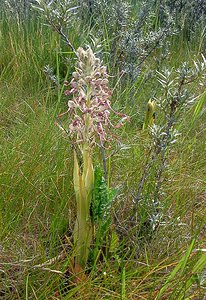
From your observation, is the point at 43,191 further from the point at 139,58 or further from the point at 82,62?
the point at 139,58

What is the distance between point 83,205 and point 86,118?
0.81 feet

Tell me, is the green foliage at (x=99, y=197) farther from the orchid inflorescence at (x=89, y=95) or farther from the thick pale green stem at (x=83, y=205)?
the orchid inflorescence at (x=89, y=95)

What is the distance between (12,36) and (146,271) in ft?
7.74

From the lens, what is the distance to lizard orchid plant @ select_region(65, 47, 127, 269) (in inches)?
47.3

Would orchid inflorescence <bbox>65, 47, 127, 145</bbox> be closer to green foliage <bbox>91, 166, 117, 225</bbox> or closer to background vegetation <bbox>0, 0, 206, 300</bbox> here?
green foliage <bbox>91, 166, 117, 225</bbox>

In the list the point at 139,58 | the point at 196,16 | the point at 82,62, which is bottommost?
the point at 196,16

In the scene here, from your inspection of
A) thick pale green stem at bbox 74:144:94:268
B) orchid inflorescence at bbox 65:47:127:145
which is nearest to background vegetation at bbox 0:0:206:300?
thick pale green stem at bbox 74:144:94:268

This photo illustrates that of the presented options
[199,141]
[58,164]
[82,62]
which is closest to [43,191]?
[58,164]

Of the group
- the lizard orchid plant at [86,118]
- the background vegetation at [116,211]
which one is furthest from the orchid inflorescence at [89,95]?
the background vegetation at [116,211]

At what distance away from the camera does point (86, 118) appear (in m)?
1.24

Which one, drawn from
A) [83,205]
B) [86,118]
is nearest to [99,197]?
[83,205]

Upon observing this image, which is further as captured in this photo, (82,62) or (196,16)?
(196,16)

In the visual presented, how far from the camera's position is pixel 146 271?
4.49ft

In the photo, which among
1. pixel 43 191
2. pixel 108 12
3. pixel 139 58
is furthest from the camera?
pixel 108 12
